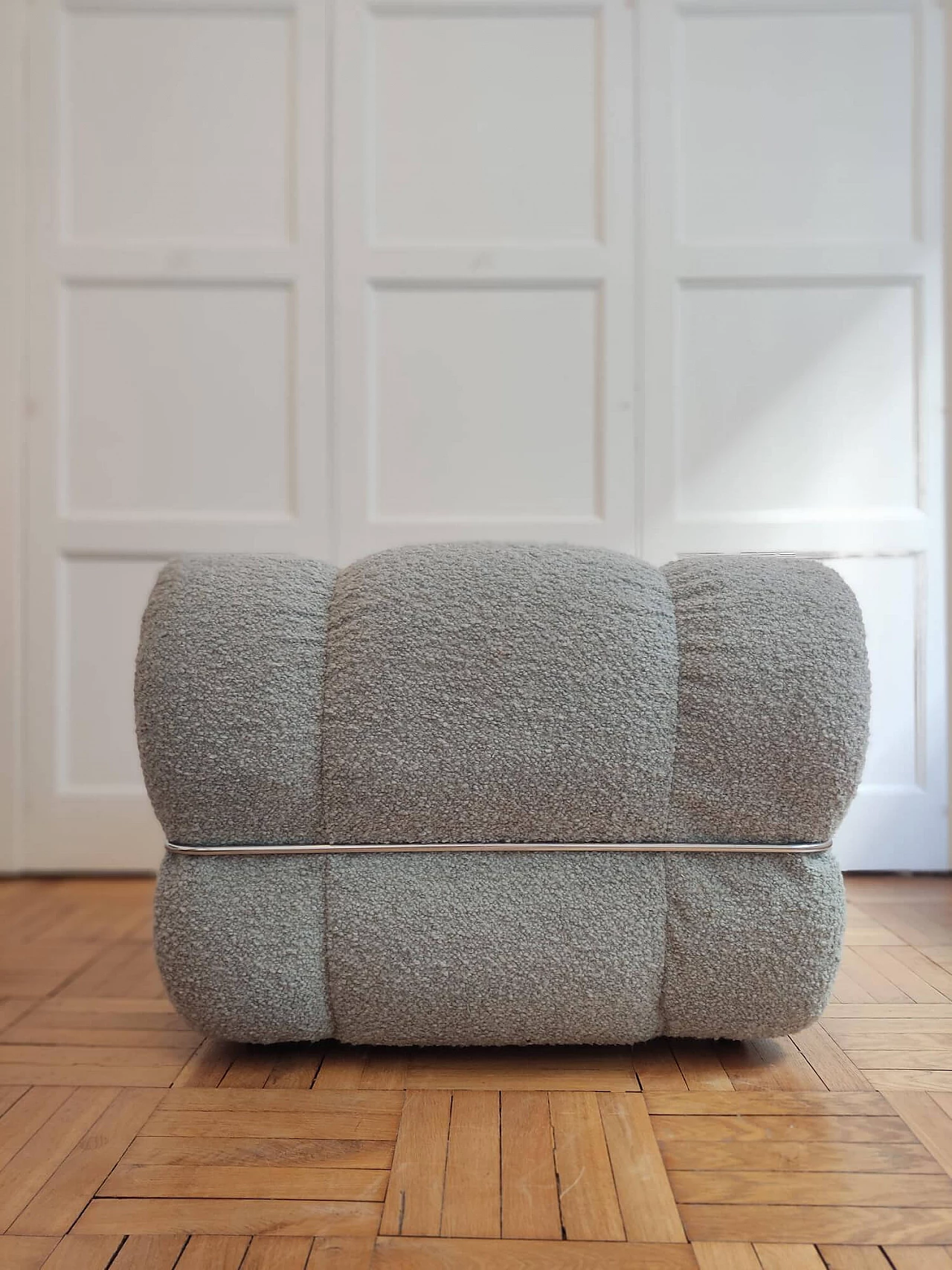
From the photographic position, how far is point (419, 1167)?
790mm

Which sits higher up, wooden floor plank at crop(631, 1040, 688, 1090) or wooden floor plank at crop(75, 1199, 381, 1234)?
wooden floor plank at crop(75, 1199, 381, 1234)

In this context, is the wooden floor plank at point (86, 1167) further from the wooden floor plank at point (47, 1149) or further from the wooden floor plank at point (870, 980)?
the wooden floor plank at point (870, 980)

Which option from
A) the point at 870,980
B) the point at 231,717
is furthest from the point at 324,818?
the point at 870,980

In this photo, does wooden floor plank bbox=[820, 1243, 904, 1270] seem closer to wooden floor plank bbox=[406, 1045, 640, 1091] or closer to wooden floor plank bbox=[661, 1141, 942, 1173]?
wooden floor plank bbox=[661, 1141, 942, 1173]

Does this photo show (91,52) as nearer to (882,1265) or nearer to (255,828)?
(255,828)

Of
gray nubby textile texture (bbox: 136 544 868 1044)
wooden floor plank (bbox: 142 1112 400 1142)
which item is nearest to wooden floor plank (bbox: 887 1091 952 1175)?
gray nubby textile texture (bbox: 136 544 868 1044)

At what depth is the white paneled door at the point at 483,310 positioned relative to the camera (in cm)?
199

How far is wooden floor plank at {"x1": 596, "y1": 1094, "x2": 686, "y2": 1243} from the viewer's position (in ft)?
2.31

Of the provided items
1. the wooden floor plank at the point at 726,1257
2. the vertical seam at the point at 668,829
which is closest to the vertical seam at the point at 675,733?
the vertical seam at the point at 668,829

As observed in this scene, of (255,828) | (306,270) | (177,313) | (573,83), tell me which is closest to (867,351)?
(573,83)

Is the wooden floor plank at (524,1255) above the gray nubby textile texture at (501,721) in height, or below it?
below

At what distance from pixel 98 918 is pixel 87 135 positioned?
1.54 metres

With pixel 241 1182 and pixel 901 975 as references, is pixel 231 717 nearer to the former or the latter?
pixel 241 1182

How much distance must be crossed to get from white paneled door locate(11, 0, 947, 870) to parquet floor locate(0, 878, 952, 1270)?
1.00 m
